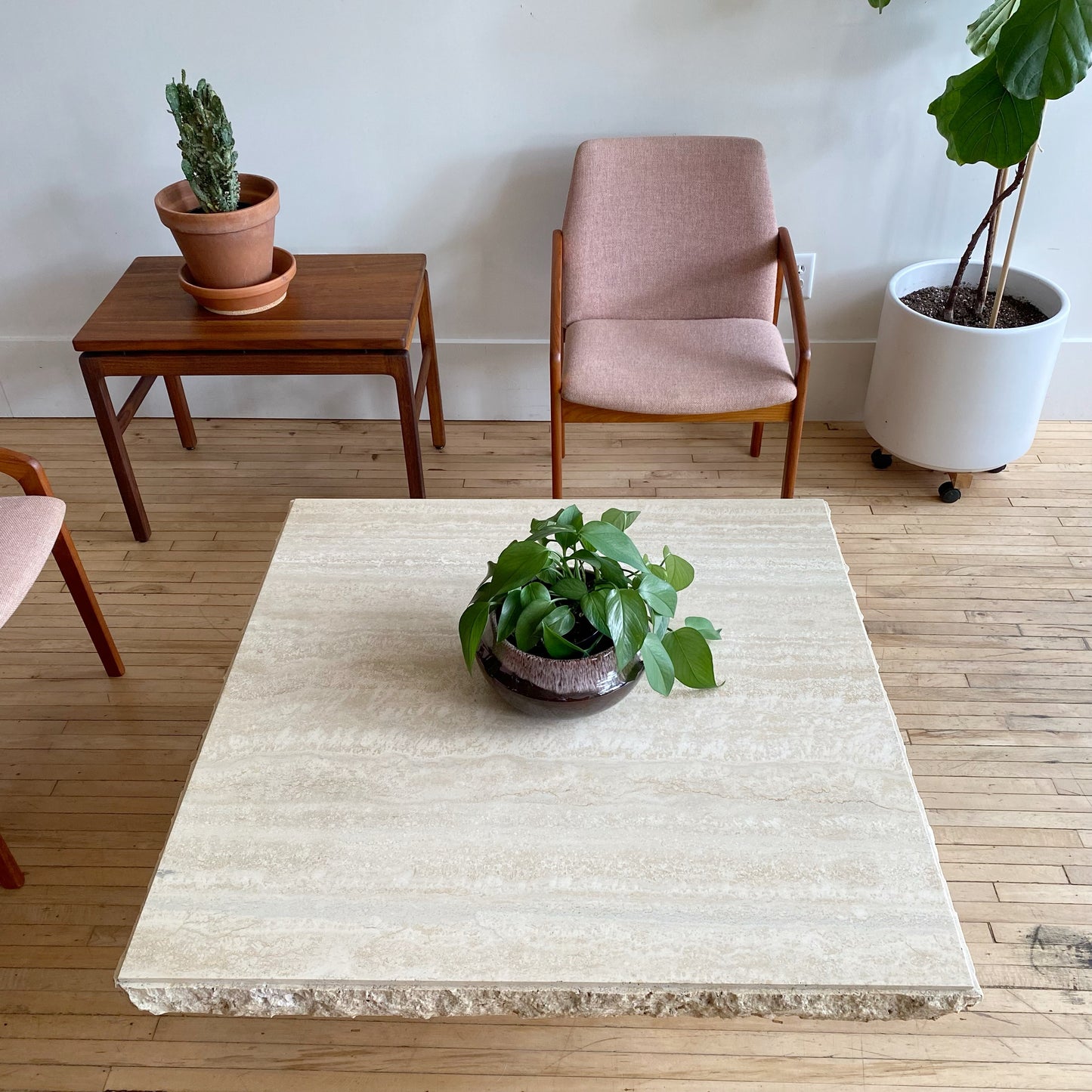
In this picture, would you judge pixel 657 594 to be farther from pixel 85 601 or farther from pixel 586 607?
pixel 85 601

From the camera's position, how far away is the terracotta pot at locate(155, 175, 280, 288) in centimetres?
207

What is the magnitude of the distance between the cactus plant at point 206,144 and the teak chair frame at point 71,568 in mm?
662

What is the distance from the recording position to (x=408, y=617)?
156 cm

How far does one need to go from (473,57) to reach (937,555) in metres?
1.58

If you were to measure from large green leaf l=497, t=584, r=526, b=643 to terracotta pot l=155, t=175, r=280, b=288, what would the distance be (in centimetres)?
120

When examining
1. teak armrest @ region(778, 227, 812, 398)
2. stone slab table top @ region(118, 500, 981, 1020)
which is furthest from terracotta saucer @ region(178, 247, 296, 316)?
teak armrest @ region(778, 227, 812, 398)

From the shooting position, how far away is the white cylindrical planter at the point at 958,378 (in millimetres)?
2287

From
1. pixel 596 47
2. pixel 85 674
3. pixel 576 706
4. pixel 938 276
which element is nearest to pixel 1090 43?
pixel 938 276

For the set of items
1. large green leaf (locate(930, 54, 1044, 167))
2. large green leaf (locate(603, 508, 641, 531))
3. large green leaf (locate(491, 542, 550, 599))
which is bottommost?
large green leaf (locate(603, 508, 641, 531))

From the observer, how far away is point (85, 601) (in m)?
1.94

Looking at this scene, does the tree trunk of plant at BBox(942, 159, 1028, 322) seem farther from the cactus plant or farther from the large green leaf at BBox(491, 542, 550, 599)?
the cactus plant

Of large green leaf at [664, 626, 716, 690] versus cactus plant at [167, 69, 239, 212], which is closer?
large green leaf at [664, 626, 716, 690]

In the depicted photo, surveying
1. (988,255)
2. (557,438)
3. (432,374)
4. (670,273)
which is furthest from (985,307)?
(432,374)

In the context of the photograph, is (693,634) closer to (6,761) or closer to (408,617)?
(408,617)
